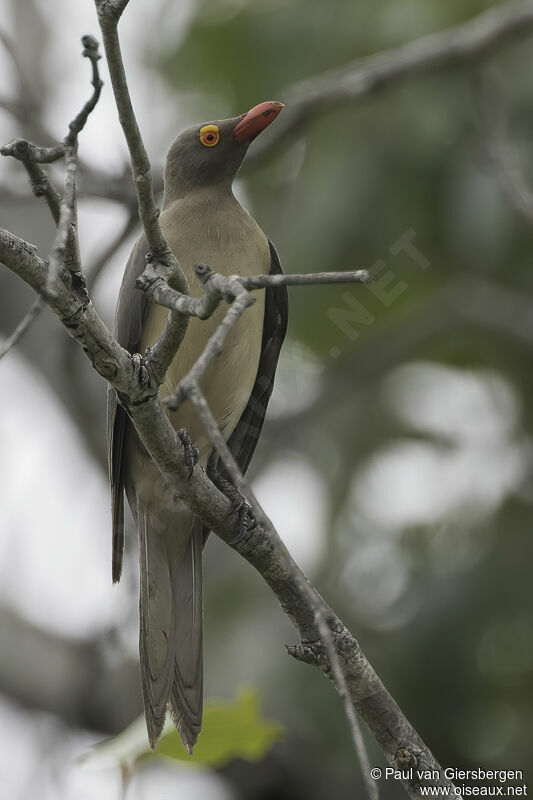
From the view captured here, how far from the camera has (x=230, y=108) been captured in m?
7.44

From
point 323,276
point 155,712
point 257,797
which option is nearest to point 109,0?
point 323,276

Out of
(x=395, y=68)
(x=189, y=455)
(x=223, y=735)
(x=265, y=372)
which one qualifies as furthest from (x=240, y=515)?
(x=395, y=68)

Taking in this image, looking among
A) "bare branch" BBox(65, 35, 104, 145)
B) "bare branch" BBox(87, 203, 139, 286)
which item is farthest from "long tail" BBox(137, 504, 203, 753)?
"bare branch" BBox(65, 35, 104, 145)

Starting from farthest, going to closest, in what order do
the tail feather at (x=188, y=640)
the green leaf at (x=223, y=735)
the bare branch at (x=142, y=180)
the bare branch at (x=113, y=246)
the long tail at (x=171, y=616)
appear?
the bare branch at (x=113, y=246), the long tail at (x=171, y=616), the tail feather at (x=188, y=640), the green leaf at (x=223, y=735), the bare branch at (x=142, y=180)

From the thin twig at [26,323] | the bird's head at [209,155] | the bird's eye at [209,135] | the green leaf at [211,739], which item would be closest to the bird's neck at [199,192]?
the bird's head at [209,155]

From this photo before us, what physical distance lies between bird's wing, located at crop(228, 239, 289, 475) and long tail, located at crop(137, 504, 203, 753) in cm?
45

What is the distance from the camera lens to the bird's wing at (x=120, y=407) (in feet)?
14.4

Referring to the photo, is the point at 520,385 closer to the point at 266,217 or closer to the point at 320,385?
the point at 320,385

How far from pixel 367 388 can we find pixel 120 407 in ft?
11.8

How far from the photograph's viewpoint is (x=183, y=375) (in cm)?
446

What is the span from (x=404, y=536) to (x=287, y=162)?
2.61 m

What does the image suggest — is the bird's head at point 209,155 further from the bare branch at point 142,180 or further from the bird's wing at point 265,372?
the bare branch at point 142,180

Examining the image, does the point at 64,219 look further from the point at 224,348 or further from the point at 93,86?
the point at 224,348

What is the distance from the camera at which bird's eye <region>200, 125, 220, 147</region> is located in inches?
190
